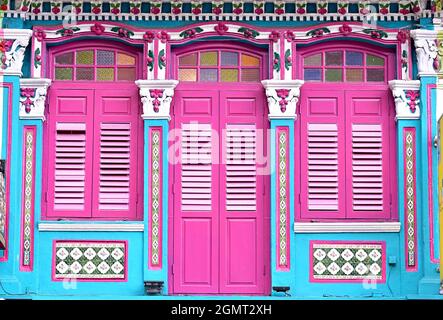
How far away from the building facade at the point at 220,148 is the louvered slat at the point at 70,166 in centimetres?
2

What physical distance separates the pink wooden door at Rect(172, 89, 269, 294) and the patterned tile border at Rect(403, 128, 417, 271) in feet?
5.78

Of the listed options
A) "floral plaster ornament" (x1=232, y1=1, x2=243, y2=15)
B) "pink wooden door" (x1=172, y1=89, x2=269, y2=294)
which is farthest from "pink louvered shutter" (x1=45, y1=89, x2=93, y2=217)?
"floral plaster ornament" (x1=232, y1=1, x2=243, y2=15)

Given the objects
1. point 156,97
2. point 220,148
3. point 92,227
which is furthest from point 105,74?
point 92,227

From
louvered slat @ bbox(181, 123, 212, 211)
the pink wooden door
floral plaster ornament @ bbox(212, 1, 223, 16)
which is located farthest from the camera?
floral plaster ornament @ bbox(212, 1, 223, 16)

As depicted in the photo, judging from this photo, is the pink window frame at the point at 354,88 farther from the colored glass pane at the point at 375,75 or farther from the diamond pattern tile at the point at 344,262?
the diamond pattern tile at the point at 344,262

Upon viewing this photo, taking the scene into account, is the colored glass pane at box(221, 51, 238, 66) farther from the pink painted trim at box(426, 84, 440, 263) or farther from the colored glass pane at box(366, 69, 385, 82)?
the pink painted trim at box(426, 84, 440, 263)

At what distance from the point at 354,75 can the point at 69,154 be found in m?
3.76

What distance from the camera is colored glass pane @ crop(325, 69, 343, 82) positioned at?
17781 millimetres

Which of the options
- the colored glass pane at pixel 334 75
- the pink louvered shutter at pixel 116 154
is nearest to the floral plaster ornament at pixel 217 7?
the pink louvered shutter at pixel 116 154

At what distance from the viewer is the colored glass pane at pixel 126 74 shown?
58.3 feet

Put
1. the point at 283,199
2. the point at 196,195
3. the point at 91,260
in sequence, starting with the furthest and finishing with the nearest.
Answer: the point at 196,195 → the point at 283,199 → the point at 91,260

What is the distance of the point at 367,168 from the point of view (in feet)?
57.3

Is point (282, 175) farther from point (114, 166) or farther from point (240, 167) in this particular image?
point (114, 166)

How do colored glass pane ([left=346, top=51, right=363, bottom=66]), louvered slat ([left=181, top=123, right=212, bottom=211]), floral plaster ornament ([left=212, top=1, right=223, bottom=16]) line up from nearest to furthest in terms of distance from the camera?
1. louvered slat ([left=181, top=123, right=212, bottom=211])
2. floral plaster ornament ([left=212, top=1, right=223, bottom=16])
3. colored glass pane ([left=346, top=51, right=363, bottom=66])
